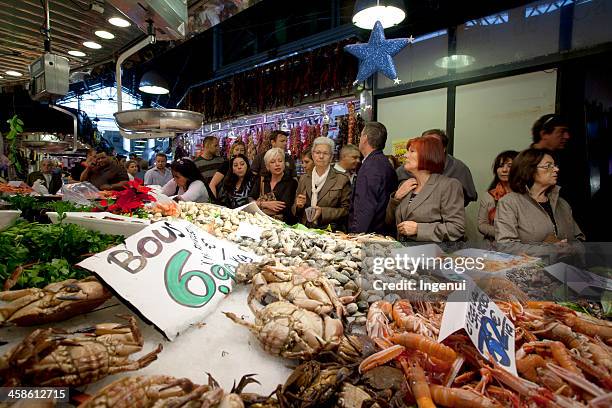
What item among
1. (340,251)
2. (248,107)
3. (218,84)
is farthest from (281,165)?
(218,84)

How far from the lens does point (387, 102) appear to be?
17.7 ft

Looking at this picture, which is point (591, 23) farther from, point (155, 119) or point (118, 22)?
point (118, 22)

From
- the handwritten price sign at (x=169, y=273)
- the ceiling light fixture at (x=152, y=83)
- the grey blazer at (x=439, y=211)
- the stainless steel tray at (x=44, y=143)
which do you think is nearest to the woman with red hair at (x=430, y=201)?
the grey blazer at (x=439, y=211)

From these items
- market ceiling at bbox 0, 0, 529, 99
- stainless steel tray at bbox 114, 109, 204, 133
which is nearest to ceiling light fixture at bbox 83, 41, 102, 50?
market ceiling at bbox 0, 0, 529, 99

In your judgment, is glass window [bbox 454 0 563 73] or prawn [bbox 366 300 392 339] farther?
glass window [bbox 454 0 563 73]

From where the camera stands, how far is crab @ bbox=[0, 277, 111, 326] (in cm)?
84

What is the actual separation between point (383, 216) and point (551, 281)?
5.99 ft

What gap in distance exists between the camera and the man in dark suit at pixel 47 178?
243 inches

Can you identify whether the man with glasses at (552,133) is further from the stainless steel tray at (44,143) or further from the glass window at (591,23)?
the stainless steel tray at (44,143)

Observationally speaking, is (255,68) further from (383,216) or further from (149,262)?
(149,262)

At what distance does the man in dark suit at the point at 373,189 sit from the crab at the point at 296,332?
1884 millimetres

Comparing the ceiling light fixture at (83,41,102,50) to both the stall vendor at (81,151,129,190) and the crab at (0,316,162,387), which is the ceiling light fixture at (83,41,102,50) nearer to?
the stall vendor at (81,151,129,190)

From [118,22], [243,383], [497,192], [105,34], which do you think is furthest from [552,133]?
[105,34]

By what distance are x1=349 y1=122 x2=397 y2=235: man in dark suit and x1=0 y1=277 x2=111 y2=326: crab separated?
6.78 ft
